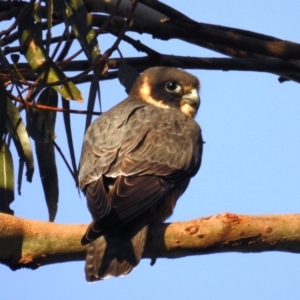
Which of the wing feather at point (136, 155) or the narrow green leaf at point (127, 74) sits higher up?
the narrow green leaf at point (127, 74)

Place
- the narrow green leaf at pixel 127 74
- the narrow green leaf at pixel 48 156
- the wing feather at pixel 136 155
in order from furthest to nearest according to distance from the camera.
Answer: the narrow green leaf at pixel 127 74, the narrow green leaf at pixel 48 156, the wing feather at pixel 136 155

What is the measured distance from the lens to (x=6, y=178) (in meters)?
4.24

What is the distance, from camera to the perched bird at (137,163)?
3641 millimetres

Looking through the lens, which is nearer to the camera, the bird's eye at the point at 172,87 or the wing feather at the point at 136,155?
the wing feather at the point at 136,155

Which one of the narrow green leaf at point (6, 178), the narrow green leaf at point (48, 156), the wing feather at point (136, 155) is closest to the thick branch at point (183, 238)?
the wing feather at point (136, 155)

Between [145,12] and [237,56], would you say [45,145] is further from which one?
[237,56]

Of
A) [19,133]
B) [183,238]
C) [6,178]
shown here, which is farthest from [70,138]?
[183,238]

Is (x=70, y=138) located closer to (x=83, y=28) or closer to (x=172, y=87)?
(x=83, y=28)

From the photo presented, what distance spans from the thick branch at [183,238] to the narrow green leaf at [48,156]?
3.03 ft

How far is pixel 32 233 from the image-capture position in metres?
3.31

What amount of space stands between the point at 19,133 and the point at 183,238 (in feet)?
4.04

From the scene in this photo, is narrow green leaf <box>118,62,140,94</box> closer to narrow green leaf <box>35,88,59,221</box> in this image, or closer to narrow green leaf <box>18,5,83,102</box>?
narrow green leaf <box>35,88,59,221</box>

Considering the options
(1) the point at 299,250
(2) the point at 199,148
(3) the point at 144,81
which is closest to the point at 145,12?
(3) the point at 144,81

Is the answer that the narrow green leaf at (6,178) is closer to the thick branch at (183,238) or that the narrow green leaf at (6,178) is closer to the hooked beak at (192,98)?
the thick branch at (183,238)
